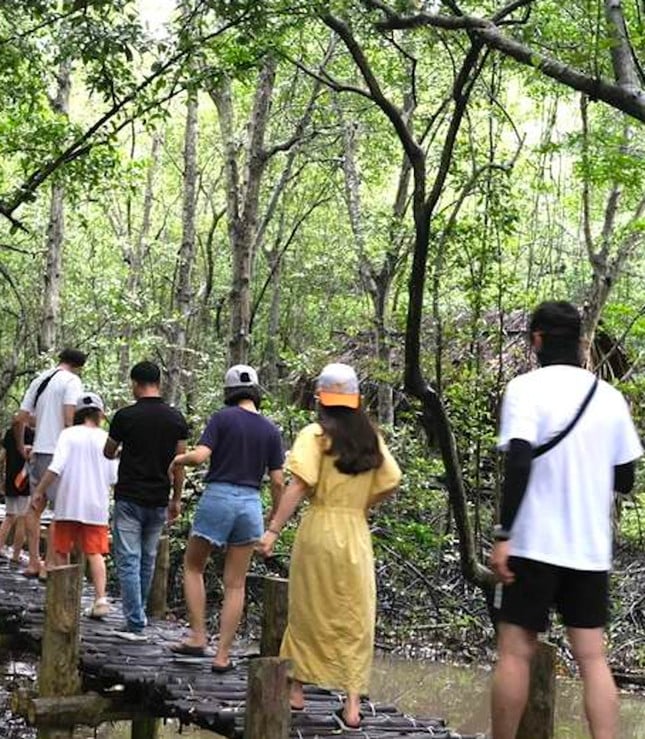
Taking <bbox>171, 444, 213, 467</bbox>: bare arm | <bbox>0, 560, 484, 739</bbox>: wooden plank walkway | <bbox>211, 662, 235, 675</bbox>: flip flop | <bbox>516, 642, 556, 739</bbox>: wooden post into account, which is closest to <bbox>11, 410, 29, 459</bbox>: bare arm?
<bbox>0, 560, 484, 739</bbox>: wooden plank walkway

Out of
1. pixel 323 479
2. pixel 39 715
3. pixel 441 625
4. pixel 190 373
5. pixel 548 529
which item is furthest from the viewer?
pixel 190 373

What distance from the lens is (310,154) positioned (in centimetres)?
2145

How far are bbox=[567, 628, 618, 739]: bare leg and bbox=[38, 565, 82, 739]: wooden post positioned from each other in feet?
10.7

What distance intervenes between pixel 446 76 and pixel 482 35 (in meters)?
11.7

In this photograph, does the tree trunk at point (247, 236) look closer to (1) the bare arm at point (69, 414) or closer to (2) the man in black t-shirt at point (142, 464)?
(1) the bare arm at point (69, 414)

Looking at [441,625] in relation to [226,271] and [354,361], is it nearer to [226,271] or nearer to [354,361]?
[354,361]

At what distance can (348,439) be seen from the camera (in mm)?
5371

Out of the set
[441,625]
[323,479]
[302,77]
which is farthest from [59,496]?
[302,77]

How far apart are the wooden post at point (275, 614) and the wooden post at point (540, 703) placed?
6.64 feet

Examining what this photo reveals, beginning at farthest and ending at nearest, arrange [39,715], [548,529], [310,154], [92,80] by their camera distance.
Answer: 1. [310,154]
2. [92,80]
3. [39,715]
4. [548,529]

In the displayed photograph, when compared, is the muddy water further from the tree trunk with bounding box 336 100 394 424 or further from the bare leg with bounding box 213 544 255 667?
the tree trunk with bounding box 336 100 394 424

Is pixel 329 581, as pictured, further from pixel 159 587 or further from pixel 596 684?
pixel 159 587

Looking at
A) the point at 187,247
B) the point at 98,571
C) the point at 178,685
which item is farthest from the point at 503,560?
the point at 187,247

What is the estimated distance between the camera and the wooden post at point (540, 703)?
4762mm
